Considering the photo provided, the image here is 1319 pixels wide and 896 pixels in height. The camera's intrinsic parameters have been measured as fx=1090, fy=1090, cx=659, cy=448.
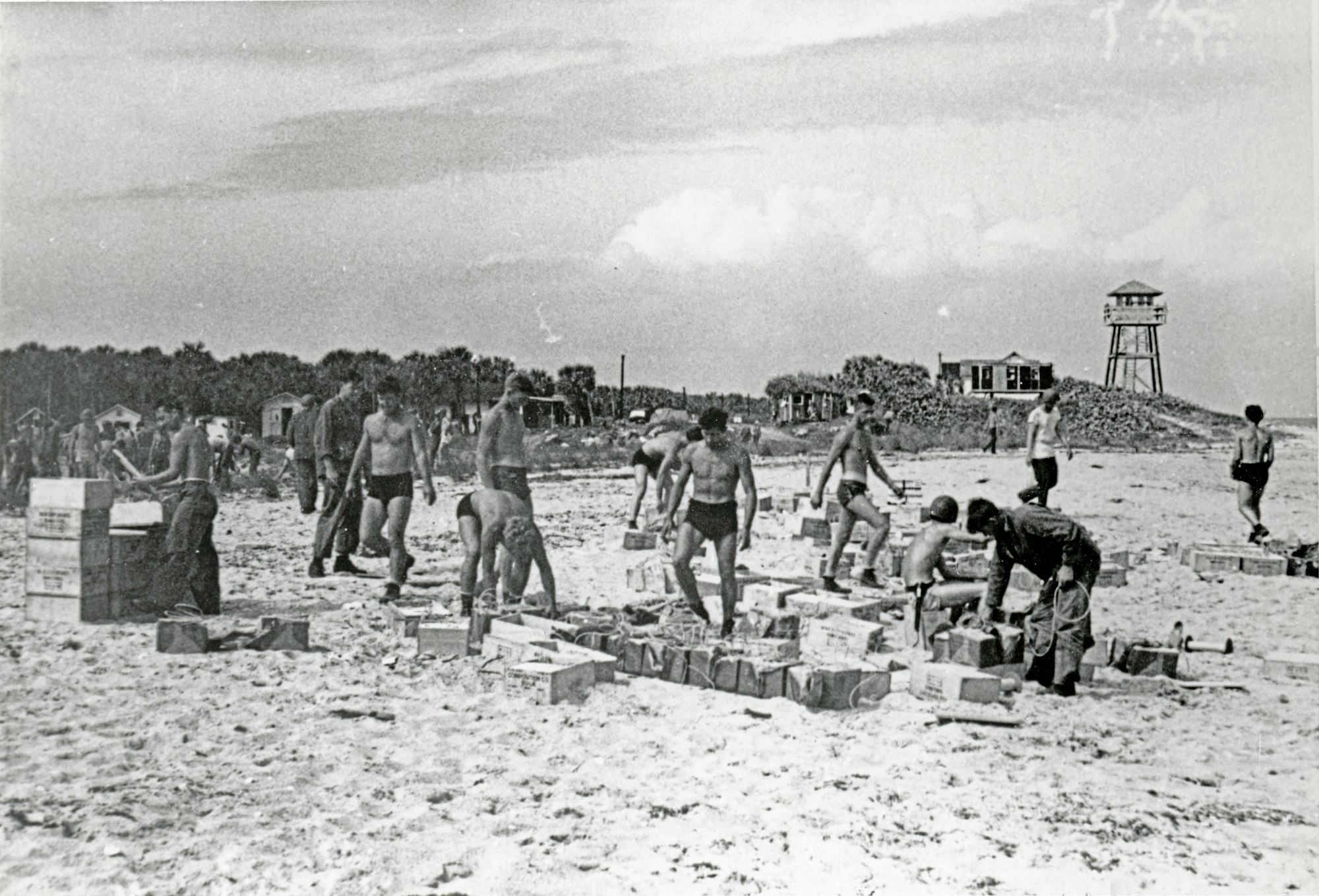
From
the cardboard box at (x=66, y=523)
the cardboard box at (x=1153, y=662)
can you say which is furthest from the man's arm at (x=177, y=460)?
the cardboard box at (x=1153, y=662)

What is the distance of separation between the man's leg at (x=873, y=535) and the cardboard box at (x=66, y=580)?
5266 millimetres

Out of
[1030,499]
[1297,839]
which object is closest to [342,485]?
[1030,499]

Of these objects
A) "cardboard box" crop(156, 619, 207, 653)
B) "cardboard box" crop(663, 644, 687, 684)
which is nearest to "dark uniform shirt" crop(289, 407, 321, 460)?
"cardboard box" crop(156, 619, 207, 653)

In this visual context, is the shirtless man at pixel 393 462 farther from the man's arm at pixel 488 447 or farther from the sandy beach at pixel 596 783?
the sandy beach at pixel 596 783

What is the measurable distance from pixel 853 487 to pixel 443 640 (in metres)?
3.47

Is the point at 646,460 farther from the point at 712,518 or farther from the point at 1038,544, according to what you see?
the point at 1038,544

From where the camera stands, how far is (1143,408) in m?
10.9

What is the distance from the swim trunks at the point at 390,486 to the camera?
809 cm

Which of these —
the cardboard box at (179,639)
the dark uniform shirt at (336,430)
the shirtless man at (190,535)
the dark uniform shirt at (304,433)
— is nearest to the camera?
the cardboard box at (179,639)

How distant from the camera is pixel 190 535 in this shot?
23.2 ft

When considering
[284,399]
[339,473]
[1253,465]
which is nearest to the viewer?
[339,473]

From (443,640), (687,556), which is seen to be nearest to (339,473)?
(443,640)

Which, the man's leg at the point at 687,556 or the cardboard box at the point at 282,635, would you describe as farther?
the man's leg at the point at 687,556

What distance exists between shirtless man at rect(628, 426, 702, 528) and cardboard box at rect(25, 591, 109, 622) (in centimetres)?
433
